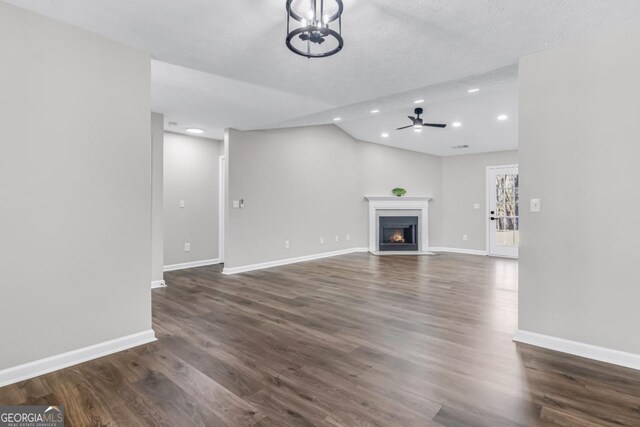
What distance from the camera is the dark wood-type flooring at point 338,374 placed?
1744 mm

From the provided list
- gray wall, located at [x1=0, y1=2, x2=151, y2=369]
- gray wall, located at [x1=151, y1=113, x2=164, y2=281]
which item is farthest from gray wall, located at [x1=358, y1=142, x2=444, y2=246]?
gray wall, located at [x1=0, y1=2, x2=151, y2=369]

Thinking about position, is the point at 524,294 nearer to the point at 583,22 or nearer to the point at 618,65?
the point at 618,65

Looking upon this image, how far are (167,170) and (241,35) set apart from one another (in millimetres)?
3732

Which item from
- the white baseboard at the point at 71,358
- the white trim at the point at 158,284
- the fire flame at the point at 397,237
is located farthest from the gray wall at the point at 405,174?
the white baseboard at the point at 71,358

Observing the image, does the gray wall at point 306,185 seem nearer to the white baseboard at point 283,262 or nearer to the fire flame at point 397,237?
the white baseboard at point 283,262

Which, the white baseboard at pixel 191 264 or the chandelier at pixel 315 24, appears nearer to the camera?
the chandelier at pixel 315 24

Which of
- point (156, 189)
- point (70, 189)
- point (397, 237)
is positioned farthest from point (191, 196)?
point (397, 237)

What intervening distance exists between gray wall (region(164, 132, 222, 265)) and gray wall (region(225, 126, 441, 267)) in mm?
966

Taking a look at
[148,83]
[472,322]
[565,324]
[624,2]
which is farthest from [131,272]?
[624,2]

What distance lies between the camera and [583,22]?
2211 mm

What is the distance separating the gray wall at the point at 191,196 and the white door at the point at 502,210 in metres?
6.21

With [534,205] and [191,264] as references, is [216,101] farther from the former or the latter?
[534,205]

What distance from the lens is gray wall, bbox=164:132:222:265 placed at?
18.3ft

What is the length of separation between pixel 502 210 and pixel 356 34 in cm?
660
